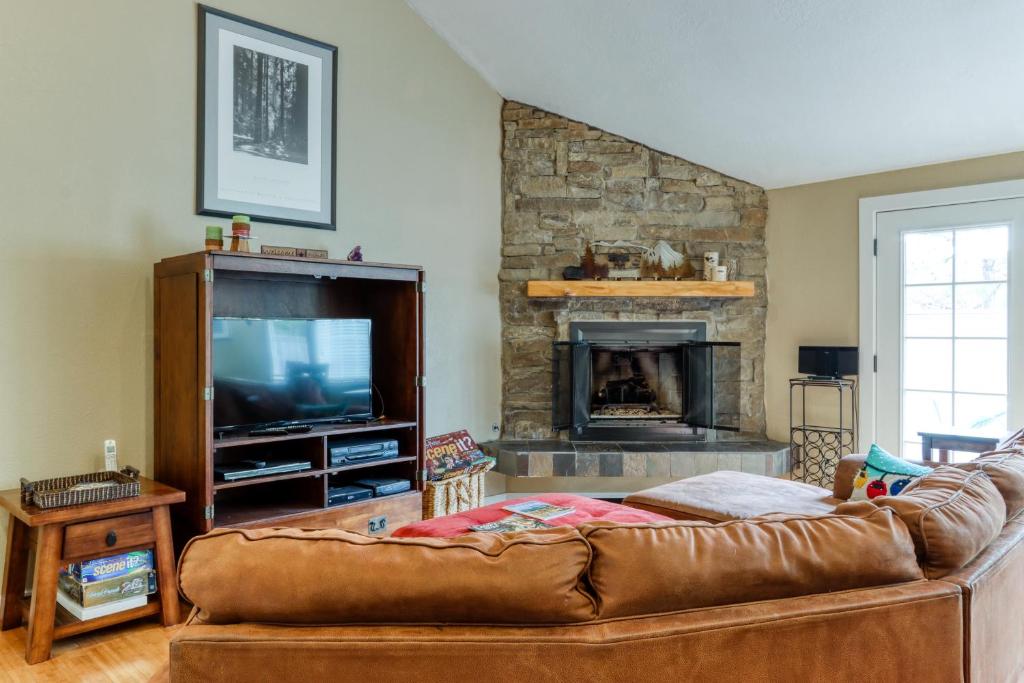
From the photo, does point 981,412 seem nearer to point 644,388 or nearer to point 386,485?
point 644,388

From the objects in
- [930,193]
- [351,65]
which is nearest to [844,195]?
[930,193]

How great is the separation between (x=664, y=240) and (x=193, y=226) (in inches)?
122

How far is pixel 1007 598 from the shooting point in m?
1.63

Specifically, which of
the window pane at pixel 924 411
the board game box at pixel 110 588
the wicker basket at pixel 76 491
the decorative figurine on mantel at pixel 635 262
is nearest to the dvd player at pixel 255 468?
the wicker basket at pixel 76 491

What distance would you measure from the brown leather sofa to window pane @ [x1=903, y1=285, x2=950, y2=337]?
11.5 feet

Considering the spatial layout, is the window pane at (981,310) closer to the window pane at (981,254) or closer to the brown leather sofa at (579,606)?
the window pane at (981,254)

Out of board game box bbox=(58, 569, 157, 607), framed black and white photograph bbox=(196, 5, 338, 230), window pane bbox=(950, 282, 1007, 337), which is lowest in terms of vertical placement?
board game box bbox=(58, 569, 157, 607)

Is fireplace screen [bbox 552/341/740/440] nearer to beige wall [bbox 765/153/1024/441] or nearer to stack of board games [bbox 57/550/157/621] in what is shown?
beige wall [bbox 765/153/1024/441]

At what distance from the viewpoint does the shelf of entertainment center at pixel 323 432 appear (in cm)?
301

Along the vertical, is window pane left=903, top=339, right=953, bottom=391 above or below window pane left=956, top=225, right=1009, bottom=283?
below

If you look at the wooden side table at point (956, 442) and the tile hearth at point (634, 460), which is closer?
the wooden side table at point (956, 442)

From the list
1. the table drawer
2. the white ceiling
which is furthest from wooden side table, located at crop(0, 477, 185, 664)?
the white ceiling

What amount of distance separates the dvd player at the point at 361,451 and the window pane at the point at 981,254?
359 centimetres

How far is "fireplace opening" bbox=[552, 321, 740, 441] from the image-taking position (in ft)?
15.9
